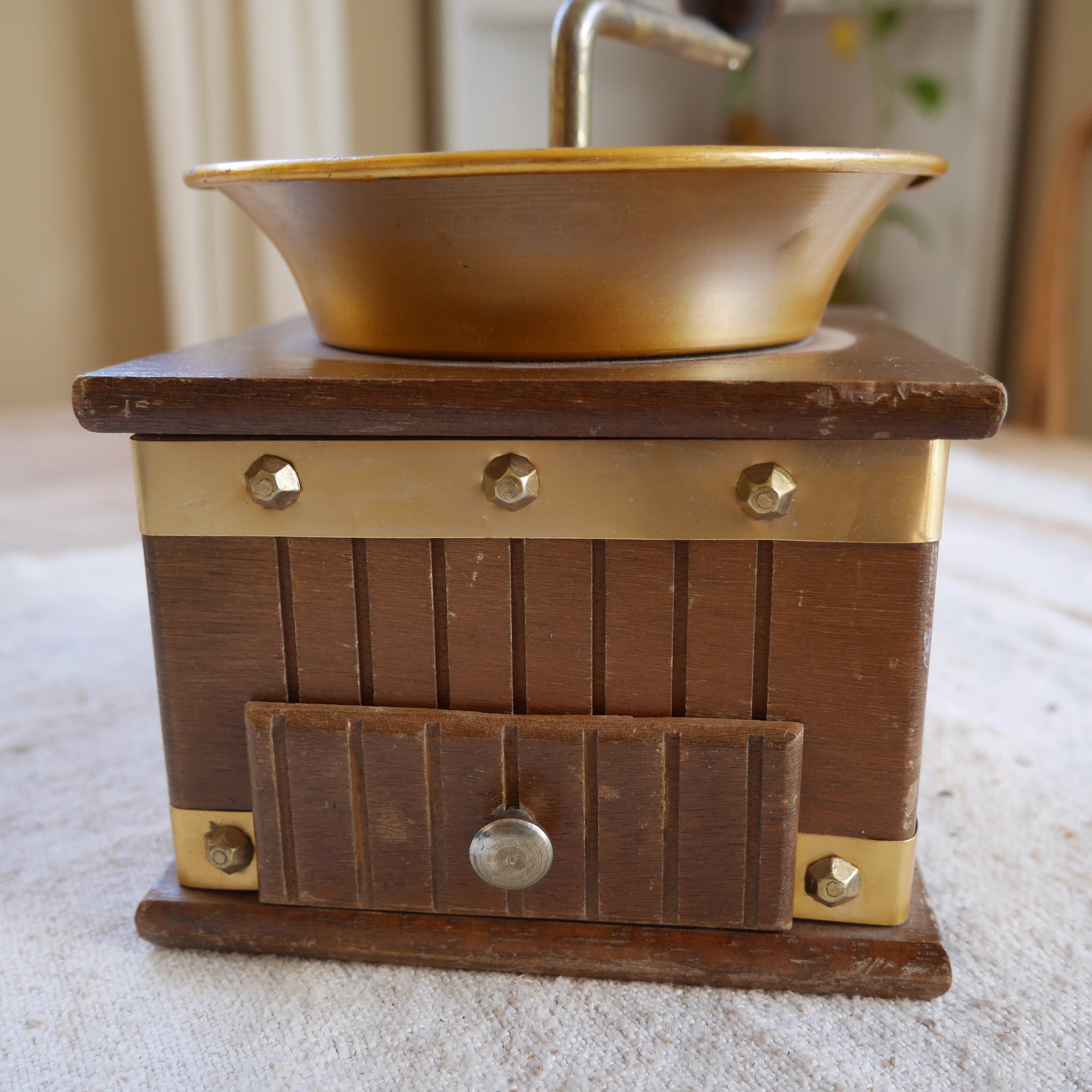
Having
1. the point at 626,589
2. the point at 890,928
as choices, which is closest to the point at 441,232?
the point at 626,589

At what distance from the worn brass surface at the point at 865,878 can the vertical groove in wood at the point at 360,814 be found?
233mm

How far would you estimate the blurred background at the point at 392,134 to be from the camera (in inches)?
77.2

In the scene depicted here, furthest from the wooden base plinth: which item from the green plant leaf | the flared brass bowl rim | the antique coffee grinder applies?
the green plant leaf

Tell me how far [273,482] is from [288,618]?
0.08 metres

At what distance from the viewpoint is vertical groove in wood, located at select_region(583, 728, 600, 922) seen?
55 cm

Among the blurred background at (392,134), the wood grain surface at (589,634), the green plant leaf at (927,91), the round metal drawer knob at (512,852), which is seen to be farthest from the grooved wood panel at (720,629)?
the green plant leaf at (927,91)

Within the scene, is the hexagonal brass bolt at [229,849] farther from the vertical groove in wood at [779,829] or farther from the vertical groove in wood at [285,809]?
the vertical groove in wood at [779,829]

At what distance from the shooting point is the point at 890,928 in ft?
1.87

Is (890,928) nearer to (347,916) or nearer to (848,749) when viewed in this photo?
(848,749)

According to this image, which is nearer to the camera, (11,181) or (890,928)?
(890,928)

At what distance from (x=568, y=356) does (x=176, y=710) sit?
0.95 feet

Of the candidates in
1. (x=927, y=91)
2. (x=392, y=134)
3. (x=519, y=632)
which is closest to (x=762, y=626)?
(x=519, y=632)

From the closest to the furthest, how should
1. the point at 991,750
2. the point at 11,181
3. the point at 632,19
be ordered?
the point at 632,19
the point at 991,750
the point at 11,181

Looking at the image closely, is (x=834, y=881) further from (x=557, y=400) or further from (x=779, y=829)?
(x=557, y=400)
